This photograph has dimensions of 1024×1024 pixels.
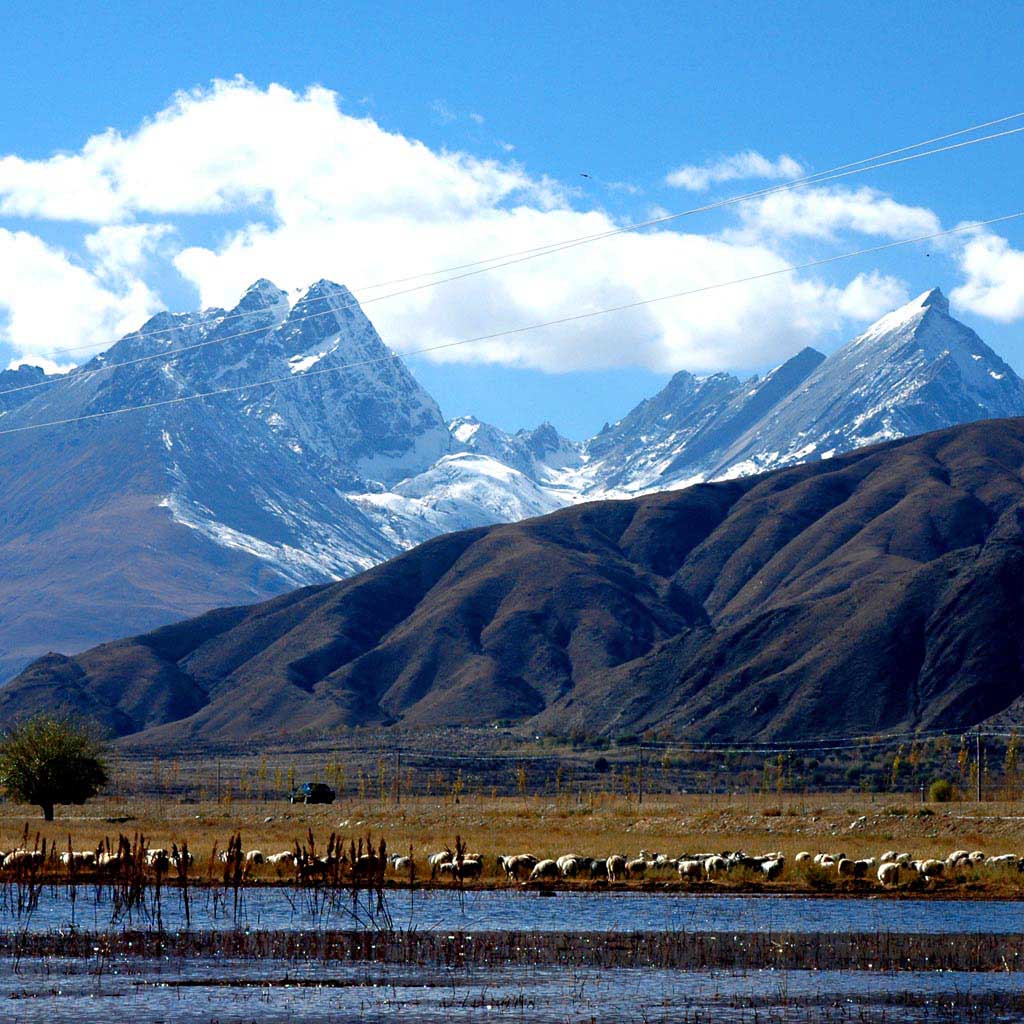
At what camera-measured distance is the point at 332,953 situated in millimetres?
32594

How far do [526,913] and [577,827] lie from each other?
28.3 metres

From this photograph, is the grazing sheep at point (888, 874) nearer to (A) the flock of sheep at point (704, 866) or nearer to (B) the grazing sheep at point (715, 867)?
(A) the flock of sheep at point (704, 866)

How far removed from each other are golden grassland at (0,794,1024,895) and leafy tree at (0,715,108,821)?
3.82 feet

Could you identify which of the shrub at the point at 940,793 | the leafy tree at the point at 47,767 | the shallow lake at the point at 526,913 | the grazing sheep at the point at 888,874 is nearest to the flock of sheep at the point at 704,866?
the grazing sheep at the point at 888,874

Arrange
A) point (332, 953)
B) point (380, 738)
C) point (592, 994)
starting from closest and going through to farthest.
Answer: point (592, 994) < point (332, 953) < point (380, 738)

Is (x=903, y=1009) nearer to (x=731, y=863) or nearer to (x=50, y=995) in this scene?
(x=50, y=995)

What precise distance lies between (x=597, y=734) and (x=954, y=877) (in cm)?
12643

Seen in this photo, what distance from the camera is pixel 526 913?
130 feet

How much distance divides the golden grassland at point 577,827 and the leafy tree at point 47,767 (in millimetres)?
1166

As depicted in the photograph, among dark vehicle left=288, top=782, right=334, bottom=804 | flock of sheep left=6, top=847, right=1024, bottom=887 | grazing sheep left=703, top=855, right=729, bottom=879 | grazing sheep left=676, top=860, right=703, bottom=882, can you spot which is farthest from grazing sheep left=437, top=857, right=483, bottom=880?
dark vehicle left=288, top=782, right=334, bottom=804

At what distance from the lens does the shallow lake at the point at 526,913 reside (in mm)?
36906

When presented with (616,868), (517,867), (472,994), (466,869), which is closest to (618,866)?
(616,868)

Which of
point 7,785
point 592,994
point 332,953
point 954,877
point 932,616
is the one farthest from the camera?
point 932,616

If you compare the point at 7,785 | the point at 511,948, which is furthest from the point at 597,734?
the point at 511,948
